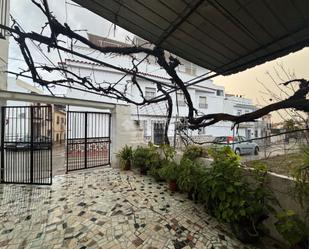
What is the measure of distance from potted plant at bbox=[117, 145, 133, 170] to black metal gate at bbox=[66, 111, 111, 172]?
32.5 inches

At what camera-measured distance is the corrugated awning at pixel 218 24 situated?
1.30 m

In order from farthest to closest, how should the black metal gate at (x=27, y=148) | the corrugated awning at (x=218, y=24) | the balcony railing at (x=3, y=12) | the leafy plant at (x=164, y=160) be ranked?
the leafy plant at (x=164, y=160)
the black metal gate at (x=27, y=148)
the balcony railing at (x=3, y=12)
the corrugated awning at (x=218, y=24)

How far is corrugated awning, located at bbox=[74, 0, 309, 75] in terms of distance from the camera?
1305mm

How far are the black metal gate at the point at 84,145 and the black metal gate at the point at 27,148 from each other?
938 mm

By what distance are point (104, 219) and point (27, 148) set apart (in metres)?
3.33

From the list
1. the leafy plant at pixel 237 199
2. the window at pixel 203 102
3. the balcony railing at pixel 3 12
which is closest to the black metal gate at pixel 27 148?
the balcony railing at pixel 3 12

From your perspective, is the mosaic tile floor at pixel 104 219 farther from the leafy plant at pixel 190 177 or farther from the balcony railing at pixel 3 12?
the balcony railing at pixel 3 12

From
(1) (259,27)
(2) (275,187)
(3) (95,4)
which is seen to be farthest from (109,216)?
(1) (259,27)

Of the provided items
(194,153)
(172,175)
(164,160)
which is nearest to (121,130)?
(164,160)

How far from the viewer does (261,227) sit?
257 cm

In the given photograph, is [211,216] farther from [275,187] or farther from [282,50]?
[282,50]

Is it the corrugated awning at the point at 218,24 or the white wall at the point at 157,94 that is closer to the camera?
the corrugated awning at the point at 218,24

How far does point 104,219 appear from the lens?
2.93 meters

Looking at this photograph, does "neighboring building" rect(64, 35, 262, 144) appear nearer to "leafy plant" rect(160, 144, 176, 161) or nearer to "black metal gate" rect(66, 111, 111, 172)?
"black metal gate" rect(66, 111, 111, 172)
